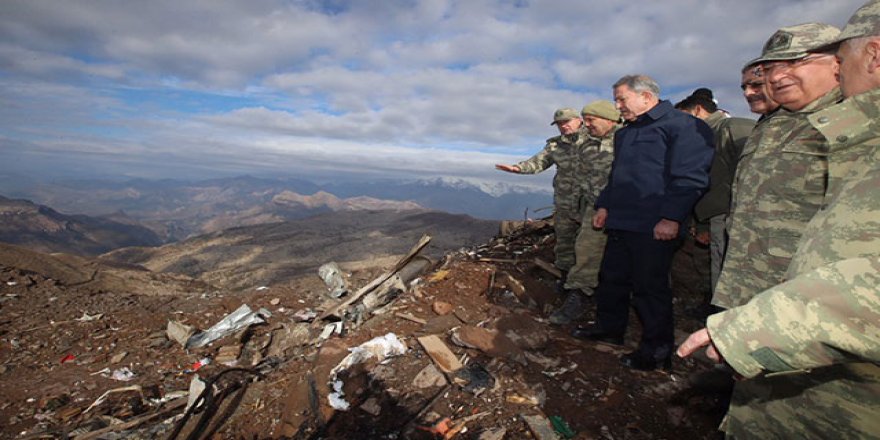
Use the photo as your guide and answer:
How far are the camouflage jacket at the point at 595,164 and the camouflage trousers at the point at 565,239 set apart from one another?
2.04 feet

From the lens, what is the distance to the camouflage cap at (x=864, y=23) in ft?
4.14

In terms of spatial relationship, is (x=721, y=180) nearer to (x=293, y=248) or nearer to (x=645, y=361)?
(x=645, y=361)

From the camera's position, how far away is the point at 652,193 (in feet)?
11.1

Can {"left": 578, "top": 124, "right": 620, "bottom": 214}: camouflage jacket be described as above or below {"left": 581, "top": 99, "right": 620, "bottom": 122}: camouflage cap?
below

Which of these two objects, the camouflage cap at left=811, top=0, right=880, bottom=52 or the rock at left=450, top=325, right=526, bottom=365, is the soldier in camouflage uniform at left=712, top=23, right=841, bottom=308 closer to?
the camouflage cap at left=811, top=0, right=880, bottom=52

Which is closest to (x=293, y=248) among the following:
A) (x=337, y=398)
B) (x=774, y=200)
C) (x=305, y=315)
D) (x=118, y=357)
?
(x=305, y=315)

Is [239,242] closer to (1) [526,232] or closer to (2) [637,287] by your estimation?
(1) [526,232]

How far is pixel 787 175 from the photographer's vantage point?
214 cm

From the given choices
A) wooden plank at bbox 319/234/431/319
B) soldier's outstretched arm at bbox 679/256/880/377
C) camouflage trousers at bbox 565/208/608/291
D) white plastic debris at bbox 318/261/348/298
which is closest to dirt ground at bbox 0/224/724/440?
wooden plank at bbox 319/234/431/319

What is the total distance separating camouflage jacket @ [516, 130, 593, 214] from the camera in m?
5.01

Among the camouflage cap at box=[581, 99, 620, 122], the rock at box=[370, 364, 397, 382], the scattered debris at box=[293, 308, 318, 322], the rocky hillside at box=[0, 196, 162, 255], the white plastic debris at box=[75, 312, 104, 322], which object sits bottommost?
the rocky hillside at box=[0, 196, 162, 255]

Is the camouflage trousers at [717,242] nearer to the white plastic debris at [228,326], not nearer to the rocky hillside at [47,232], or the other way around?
the white plastic debris at [228,326]

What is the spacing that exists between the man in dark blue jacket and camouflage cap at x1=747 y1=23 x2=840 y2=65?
960 millimetres

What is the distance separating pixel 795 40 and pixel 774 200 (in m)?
0.95
